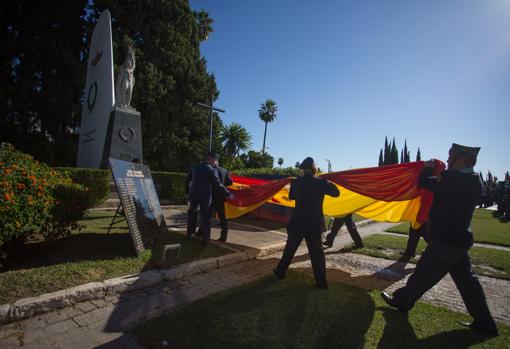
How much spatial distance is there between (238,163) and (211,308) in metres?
33.5

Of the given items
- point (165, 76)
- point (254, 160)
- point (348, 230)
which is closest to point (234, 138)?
point (254, 160)

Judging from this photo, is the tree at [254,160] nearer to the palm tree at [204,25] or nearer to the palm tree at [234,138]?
the palm tree at [234,138]

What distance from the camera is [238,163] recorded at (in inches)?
1444

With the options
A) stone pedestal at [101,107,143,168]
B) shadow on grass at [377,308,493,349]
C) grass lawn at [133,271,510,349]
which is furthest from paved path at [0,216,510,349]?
stone pedestal at [101,107,143,168]

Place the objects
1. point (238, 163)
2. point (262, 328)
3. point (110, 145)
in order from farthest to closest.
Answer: point (238, 163) → point (110, 145) → point (262, 328)

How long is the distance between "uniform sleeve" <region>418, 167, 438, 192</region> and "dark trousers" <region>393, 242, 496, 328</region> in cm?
73

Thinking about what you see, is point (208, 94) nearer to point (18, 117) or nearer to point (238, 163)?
point (238, 163)

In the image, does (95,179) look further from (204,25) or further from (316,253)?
(204,25)

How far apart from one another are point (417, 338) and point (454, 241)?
1.20 meters

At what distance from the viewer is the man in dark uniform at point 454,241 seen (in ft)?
11.0

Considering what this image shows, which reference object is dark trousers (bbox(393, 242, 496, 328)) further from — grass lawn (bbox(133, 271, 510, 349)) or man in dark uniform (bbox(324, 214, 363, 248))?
man in dark uniform (bbox(324, 214, 363, 248))

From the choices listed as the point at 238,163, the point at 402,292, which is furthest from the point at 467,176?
the point at 238,163

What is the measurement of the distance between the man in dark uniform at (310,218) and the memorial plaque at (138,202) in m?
2.52

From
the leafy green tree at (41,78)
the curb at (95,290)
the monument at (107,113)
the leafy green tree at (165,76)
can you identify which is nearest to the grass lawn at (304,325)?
the curb at (95,290)
